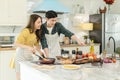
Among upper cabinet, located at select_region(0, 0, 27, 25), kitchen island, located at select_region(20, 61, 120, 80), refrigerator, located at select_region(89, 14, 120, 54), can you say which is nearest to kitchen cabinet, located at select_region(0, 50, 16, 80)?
upper cabinet, located at select_region(0, 0, 27, 25)

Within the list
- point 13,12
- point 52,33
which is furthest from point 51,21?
point 13,12

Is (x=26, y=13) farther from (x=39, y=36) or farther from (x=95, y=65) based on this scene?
(x=95, y=65)

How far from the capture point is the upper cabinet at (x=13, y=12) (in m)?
5.40

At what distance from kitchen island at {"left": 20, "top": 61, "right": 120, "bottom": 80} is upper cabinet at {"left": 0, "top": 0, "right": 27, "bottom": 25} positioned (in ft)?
8.60

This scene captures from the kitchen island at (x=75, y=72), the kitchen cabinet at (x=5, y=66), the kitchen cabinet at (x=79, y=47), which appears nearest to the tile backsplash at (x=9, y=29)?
the kitchen cabinet at (x=5, y=66)

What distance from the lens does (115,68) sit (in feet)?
8.95

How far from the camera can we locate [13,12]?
5516 millimetres

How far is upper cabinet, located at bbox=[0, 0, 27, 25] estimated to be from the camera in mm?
5402

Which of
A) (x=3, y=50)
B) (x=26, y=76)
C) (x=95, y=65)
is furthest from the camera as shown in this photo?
(x=3, y=50)

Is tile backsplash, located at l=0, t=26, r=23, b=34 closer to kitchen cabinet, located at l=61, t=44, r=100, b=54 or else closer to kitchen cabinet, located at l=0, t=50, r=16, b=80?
kitchen cabinet, located at l=0, t=50, r=16, b=80

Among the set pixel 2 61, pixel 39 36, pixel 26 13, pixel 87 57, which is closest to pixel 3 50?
pixel 2 61

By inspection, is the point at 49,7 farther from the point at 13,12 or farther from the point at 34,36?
the point at 34,36

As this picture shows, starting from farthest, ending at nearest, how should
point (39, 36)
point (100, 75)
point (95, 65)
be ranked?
point (39, 36) < point (95, 65) < point (100, 75)

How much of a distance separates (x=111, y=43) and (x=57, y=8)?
5.68 feet
